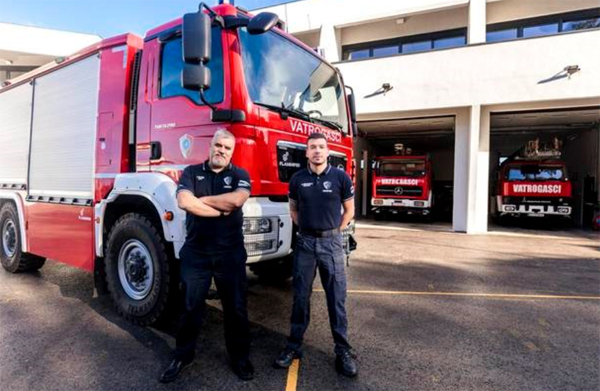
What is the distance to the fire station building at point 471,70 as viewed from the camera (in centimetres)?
1000

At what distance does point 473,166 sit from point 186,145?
993cm

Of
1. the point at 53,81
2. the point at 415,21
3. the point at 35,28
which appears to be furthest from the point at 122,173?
the point at 35,28

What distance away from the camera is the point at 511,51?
10234 millimetres

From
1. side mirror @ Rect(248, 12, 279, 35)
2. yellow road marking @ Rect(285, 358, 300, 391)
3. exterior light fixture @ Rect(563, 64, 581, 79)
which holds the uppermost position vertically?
exterior light fixture @ Rect(563, 64, 581, 79)

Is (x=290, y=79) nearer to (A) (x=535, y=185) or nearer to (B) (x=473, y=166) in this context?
(B) (x=473, y=166)

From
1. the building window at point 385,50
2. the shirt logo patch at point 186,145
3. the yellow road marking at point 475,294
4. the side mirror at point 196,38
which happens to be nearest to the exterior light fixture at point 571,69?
the building window at point 385,50

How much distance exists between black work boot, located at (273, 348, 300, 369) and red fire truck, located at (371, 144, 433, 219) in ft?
38.0

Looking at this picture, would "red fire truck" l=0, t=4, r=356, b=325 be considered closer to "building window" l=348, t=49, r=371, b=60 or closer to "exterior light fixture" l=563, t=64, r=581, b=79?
"exterior light fixture" l=563, t=64, r=581, b=79

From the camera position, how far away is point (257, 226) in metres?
3.20

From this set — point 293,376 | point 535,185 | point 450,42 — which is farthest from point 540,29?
point 293,376

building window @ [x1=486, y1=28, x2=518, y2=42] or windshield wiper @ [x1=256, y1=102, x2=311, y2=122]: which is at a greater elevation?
building window @ [x1=486, y1=28, x2=518, y2=42]

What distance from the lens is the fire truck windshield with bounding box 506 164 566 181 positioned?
12.9 m

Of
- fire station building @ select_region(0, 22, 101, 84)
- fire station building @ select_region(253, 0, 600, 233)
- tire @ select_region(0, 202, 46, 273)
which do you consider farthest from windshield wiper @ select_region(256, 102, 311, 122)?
fire station building @ select_region(0, 22, 101, 84)

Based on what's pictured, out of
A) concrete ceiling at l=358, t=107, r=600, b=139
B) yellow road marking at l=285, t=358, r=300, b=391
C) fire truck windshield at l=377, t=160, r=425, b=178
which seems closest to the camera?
yellow road marking at l=285, t=358, r=300, b=391
